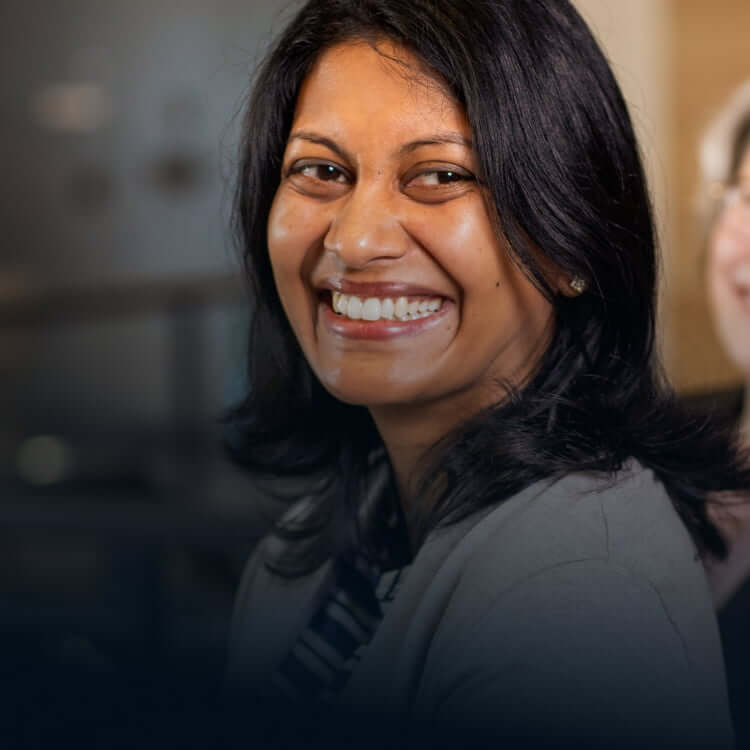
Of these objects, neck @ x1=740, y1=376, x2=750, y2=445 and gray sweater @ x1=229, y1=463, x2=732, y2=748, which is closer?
gray sweater @ x1=229, y1=463, x2=732, y2=748

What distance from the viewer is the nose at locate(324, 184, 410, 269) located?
700mm

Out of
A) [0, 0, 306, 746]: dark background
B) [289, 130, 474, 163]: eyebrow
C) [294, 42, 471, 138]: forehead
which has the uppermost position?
[294, 42, 471, 138]: forehead

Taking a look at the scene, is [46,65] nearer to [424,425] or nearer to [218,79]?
[218,79]

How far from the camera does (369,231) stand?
0.70 metres

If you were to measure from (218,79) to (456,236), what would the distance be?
516cm

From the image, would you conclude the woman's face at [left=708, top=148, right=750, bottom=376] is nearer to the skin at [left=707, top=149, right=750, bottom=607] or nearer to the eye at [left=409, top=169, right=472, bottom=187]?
the skin at [left=707, top=149, right=750, bottom=607]

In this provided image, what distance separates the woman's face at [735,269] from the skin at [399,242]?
2.48 feet

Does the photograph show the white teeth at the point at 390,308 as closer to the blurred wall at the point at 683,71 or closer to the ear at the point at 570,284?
the ear at the point at 570,284

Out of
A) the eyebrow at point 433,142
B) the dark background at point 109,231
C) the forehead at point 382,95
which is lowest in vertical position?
the dark background at point 109,231

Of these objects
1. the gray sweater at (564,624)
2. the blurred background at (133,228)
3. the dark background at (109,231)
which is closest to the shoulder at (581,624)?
the gray sweater at (564,624)

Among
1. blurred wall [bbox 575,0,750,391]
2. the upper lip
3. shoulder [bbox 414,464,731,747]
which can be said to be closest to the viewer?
shoulder [bbox 414,464,731,747]

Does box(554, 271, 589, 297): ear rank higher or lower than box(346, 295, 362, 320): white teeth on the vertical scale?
higher

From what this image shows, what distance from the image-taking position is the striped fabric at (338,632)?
2.72ft

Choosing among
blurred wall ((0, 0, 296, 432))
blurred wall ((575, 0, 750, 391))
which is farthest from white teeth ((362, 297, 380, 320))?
blurred wall ((0, 0, 296, 432))
